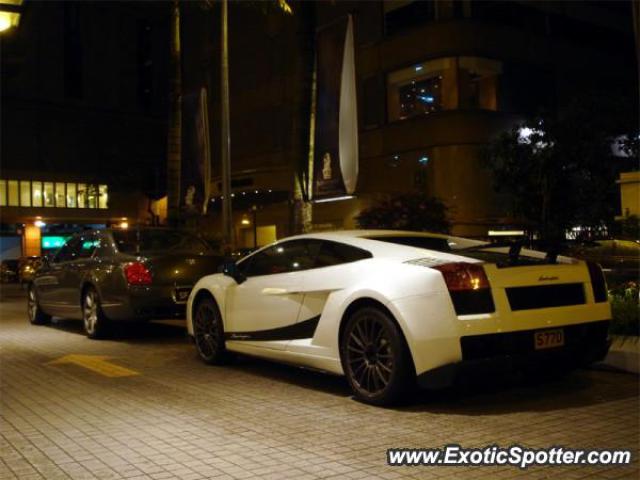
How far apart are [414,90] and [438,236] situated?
20.8m

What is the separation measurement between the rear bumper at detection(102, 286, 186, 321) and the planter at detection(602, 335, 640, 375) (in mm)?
5760

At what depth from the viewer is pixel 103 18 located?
200 ft

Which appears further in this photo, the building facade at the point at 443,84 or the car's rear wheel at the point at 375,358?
the building facade at the point at 443,84

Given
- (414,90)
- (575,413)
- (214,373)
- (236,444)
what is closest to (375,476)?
(236,444)

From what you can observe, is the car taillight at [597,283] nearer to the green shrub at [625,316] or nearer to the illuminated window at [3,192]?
the green shrub at [625,316]

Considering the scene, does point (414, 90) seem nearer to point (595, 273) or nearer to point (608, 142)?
point (608, 142)

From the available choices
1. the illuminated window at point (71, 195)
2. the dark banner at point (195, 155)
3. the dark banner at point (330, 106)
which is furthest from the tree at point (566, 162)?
the illuminated window at point (71, 195)

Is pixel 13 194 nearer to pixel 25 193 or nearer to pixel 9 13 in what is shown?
pixel 25 193

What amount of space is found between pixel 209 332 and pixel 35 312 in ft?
20.7

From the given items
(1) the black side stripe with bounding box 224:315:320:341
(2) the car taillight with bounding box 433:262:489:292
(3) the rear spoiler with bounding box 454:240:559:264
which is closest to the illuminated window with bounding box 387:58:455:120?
(1) the black side stripe with bounding box 224:315:320:341

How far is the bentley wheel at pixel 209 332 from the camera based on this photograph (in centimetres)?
823

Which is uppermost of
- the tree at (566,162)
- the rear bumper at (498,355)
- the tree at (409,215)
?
the tree at (566,162)

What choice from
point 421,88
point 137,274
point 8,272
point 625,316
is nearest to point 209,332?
point 137,274

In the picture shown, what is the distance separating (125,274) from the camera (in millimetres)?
10219
